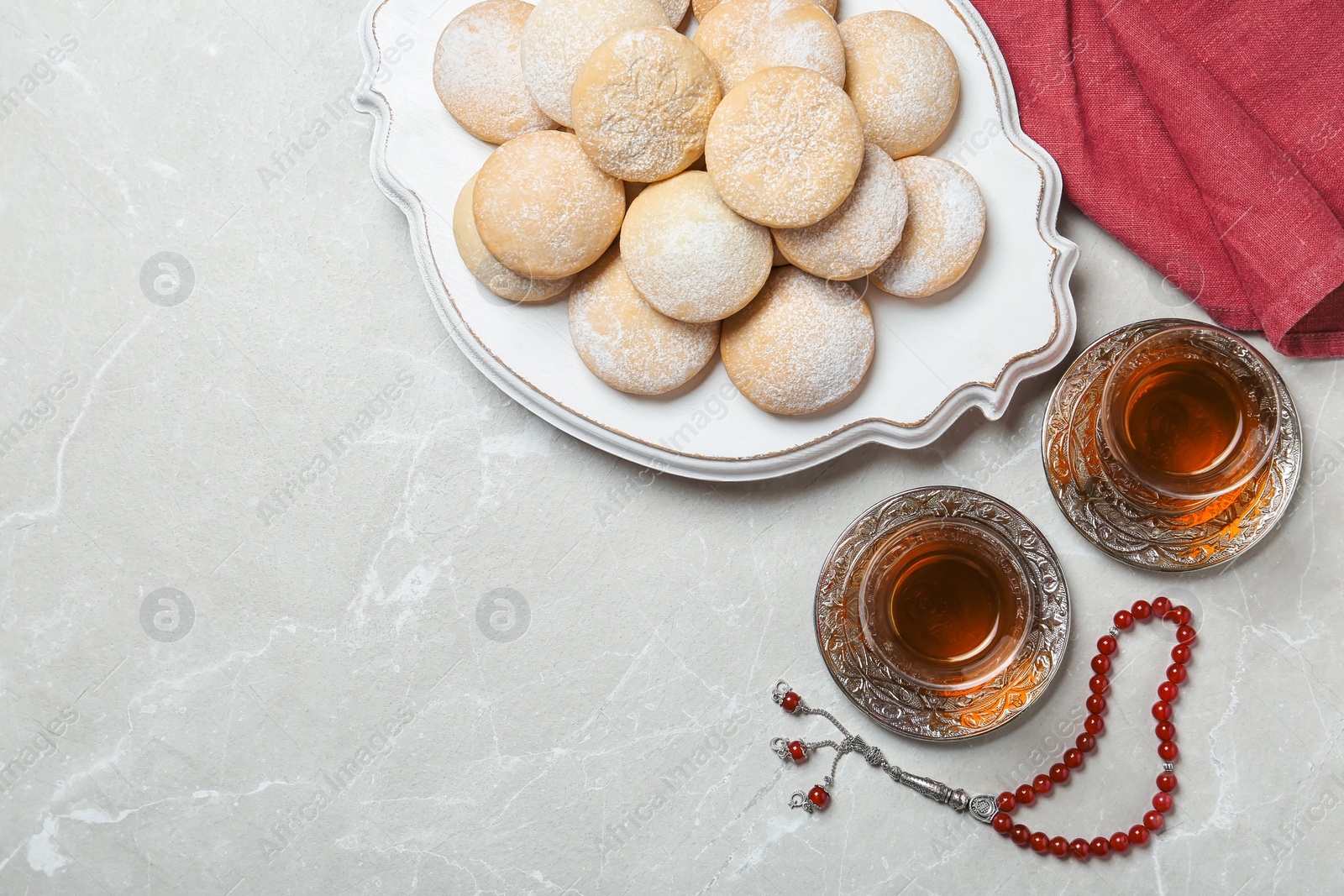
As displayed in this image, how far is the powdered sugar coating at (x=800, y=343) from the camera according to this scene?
0.94 meters

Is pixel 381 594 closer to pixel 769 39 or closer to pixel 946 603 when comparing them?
pixel 946 603

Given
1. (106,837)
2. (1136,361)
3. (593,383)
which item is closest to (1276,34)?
(1136,361)

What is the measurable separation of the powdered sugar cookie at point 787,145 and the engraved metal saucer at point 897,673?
1.26ft

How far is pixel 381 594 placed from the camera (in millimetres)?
1170

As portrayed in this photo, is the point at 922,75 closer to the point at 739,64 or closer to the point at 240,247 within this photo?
the point at 739,64

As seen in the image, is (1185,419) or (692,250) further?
(1185,419)

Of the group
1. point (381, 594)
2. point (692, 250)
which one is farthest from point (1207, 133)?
point (381, 594)

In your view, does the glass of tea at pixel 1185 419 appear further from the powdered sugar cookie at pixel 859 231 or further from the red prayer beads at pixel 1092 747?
the powdered sugar cookie at pixel 859 231

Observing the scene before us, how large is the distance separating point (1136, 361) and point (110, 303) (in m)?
1.32

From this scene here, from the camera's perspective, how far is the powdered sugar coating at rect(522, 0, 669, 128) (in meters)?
0.88

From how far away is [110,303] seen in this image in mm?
1182

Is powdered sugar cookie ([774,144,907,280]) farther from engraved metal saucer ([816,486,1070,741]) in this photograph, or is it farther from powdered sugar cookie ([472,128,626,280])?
engraved metal saucer ([816,486,1070,741])

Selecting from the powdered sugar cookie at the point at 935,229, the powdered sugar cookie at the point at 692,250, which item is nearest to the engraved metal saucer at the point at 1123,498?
the powdered sugar cookie at the point at 935,229

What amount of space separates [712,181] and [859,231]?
16cm
